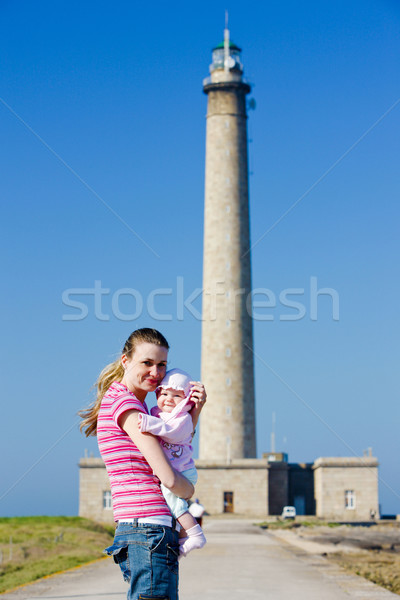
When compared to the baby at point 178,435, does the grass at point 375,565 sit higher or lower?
lower

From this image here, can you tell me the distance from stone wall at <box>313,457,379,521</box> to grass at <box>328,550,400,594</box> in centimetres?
2346

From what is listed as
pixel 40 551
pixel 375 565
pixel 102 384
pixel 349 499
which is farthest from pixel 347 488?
pixel 102 384

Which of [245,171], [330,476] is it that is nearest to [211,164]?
[245,171]

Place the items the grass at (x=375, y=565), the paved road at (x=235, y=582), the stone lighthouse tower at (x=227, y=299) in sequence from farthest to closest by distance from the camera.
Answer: the stone lighthouse tower at (x=227, y=299) < the grass at (x=375, y=565) < the paved road at (x=235, y=582)

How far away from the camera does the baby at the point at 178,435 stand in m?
4.11

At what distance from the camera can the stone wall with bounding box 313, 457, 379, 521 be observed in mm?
43344

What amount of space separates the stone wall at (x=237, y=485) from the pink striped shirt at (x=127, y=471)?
39.5 m

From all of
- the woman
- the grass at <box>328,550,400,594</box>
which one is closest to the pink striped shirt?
the woman

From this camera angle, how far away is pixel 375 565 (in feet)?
52.4

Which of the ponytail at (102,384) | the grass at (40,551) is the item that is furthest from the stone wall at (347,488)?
the ponytail at (102,384)

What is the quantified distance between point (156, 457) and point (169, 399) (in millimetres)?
382

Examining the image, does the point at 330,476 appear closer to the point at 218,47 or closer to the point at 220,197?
the point at 220,197

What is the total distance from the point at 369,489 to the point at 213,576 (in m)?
33.8

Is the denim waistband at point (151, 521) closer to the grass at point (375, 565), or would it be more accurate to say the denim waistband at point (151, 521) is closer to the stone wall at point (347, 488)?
the grass at point (375, 565)
